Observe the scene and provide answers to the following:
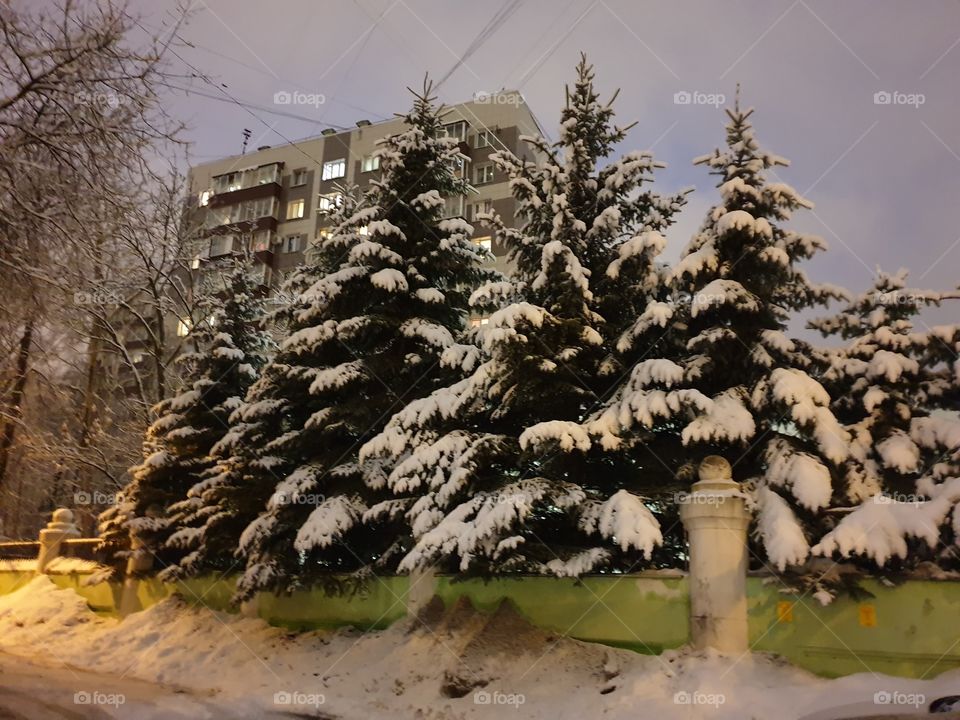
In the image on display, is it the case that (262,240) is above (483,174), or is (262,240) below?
below

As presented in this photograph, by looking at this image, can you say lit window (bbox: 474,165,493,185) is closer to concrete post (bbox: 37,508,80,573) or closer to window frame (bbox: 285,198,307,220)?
window frame (bbox: 285,198,307,220)

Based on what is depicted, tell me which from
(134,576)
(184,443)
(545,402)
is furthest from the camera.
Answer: (134,576)

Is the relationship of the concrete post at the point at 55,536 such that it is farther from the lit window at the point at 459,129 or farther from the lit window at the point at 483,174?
the lit window at the point at 459,129

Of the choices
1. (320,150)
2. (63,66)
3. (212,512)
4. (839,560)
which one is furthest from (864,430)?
(320,150)

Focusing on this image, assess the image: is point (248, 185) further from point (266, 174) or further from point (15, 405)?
point (15, 405)

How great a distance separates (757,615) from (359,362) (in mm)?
8110

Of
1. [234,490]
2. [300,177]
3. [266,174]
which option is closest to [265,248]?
[300,177]

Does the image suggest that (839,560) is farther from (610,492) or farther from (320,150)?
(320,150)

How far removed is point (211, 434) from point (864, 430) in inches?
540

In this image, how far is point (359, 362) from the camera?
14.4 metres

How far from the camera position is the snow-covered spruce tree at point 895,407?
950 cm

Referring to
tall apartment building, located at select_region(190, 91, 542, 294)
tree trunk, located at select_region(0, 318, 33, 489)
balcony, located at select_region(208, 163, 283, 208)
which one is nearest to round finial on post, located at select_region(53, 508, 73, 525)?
tree trunk, located at select_region(0, 318, 33, 489)

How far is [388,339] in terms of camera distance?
594 inches

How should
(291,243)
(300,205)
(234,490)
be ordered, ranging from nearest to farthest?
(234,490), (291,243), (300,205)
